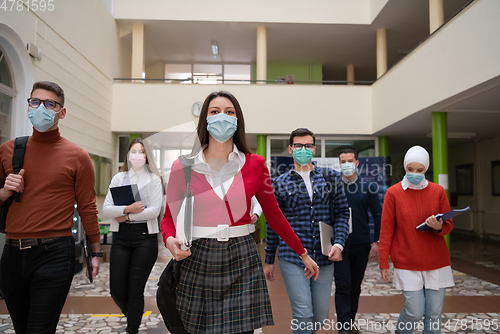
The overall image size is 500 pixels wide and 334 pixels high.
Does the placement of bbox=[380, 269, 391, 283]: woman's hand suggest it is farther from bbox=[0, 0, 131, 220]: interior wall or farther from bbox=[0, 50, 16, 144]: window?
bbox=[0, 0, 131, 220]: interior wall

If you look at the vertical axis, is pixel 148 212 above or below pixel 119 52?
below

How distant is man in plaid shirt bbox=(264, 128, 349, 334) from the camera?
2.66 meters

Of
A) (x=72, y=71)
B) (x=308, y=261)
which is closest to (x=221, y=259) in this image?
(x=308, y=261)

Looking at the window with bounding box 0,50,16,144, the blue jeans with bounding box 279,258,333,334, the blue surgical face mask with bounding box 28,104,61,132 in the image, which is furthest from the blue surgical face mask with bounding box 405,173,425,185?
the window with bounding box 0,50,16,144

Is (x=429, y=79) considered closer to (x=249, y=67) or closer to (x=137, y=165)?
(x=137, y=165)

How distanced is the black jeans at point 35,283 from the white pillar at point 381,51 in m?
10.1

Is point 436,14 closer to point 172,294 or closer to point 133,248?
point 133,248

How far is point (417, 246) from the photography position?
276 centimetres

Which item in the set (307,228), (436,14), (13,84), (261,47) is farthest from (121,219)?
(261,47)

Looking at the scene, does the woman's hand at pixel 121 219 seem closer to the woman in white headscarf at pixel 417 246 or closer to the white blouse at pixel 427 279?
the woman in white headscarf at pixel 417 246

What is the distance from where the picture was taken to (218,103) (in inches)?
71.6

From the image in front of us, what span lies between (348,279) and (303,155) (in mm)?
1255

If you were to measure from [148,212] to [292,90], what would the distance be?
297 inches

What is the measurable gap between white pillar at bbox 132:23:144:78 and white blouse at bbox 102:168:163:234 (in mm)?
7429
